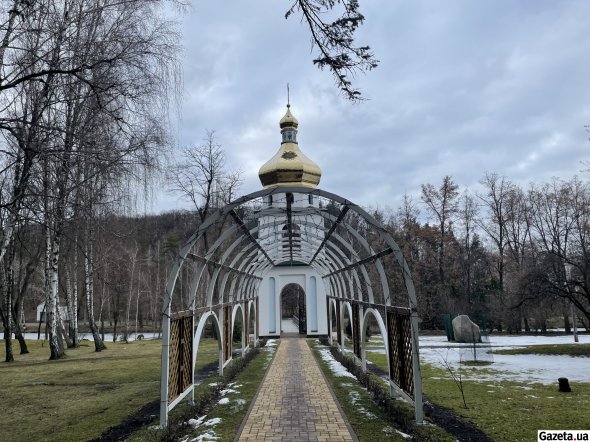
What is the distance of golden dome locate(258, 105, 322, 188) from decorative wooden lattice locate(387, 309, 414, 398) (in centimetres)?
1628

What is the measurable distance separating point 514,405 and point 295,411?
366 cm

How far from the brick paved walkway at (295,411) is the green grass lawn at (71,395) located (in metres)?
2.13

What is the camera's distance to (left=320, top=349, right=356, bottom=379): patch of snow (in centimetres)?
1013

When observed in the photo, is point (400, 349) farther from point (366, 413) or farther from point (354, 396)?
point (354, 396)

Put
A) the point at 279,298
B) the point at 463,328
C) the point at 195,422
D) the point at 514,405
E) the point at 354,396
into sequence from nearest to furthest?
the point at 195,422 < the point at 514,405 < the point at 354,396 < the point at 463,328 < the point at 279,298

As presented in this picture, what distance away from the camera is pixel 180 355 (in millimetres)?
6406

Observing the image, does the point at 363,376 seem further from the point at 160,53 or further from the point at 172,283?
the point at 160,53

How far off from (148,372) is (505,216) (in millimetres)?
25254

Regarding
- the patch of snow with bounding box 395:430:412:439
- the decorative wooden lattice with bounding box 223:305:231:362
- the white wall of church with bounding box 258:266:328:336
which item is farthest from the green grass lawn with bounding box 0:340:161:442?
the white wall of church with bounding box 258:266:328:336

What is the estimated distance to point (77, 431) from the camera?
577 cm

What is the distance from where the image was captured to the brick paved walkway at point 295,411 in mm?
5496

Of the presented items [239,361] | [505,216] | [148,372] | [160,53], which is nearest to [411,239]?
[505,216]

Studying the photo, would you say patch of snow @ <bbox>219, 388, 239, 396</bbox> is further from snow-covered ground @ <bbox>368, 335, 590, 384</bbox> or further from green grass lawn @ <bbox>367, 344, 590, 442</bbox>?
snow-covered ground @ <bbox>368, 335, 590, 384</bbox>

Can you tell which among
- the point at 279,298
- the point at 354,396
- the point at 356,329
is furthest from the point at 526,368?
the point at 279,298
